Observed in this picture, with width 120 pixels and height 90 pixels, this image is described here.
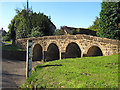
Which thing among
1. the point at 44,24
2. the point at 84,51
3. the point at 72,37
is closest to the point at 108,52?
the point at 84,51

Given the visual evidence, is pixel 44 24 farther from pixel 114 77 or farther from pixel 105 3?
pixel 114 77

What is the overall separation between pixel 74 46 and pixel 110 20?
18.6ft

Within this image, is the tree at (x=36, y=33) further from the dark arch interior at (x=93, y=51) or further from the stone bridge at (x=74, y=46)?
the dark arch interior at (x=93, y=51)

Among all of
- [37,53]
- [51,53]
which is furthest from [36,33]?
[51,53]

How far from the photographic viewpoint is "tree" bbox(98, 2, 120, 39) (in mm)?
12945

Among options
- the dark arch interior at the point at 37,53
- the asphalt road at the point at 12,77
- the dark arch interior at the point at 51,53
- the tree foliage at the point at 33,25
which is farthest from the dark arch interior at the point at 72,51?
the tree foliage at the point at 33,25

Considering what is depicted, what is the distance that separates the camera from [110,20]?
528 inches

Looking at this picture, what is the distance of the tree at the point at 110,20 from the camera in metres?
12.9

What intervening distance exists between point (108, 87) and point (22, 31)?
23902mm

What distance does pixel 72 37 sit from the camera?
50.4ft

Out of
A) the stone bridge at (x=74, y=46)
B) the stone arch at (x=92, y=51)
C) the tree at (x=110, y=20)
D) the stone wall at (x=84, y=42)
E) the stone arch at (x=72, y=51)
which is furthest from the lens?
the stone arch at (x=72, y=51)

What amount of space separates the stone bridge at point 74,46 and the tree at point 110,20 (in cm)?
174

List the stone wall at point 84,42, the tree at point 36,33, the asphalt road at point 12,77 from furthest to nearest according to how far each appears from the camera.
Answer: the tree at point 36,33 < the stone wall at point 84,42 < the asphalt road at point 12,77

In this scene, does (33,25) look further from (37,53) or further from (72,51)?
(72,51)
